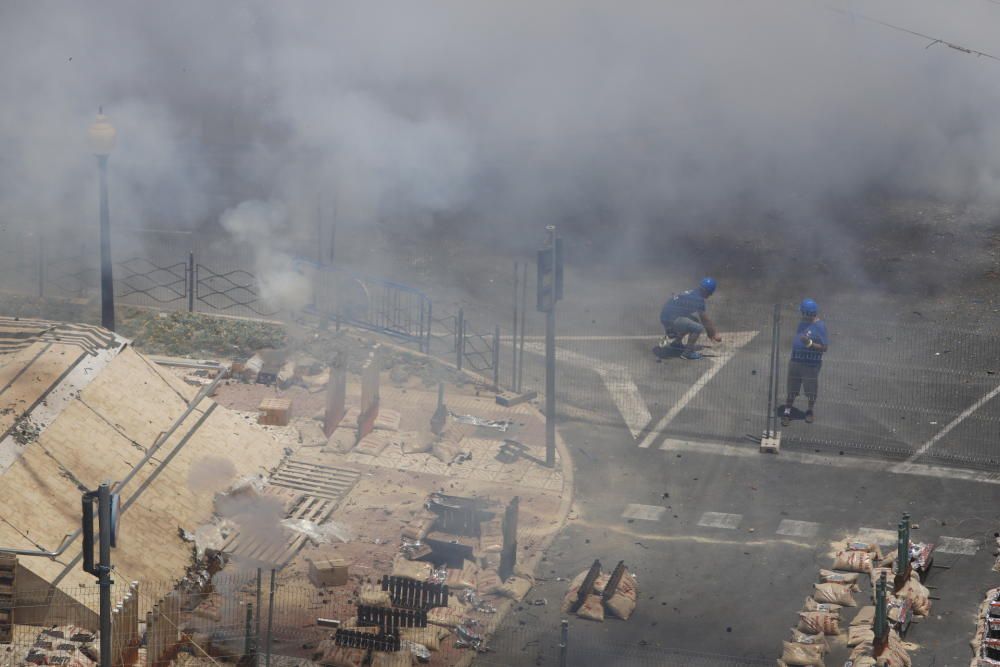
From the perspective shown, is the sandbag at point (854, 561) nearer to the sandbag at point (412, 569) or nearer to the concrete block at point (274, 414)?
the sandbag at point (412, 569)

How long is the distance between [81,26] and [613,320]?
48.6 ft

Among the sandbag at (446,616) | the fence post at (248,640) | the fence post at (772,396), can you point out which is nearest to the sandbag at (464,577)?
the sandbag at (446,616)

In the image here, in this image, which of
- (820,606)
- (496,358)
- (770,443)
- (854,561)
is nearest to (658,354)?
(496,358)

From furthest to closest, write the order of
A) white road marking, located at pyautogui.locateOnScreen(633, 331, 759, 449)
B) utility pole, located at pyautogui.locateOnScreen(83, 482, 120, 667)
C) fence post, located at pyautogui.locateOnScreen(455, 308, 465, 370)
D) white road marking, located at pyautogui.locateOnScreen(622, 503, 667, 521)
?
fence post, located at pyautogui.locateOnScreen(455, 308, 465, 370) → white road marking, located at pyautogui.locateOnScreen(633, 331, 759, 449) → white road marking, located at pyautogui.locateOnScreen(622, 503, 667, 521) → utility pole, located at pyautogui.locateOnScreen(83, 482, 120, 667)

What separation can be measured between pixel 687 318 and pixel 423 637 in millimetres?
9484

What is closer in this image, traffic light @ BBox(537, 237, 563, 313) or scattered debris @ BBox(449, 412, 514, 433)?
Answer: traffic light @ BBox(537, 237, 563, 313)

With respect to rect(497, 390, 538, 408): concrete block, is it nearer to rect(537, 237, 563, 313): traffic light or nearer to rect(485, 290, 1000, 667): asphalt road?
rect(485, 290, 1000, 667): asphalt road

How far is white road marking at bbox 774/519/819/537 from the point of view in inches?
768

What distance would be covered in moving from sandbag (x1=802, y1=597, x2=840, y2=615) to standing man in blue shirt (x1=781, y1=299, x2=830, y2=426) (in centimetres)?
507

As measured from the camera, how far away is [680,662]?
16297 mm

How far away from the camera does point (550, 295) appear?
20.7 metres

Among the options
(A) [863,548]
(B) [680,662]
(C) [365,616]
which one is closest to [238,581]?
(C) [365,616]

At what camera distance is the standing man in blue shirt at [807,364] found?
74.3ft

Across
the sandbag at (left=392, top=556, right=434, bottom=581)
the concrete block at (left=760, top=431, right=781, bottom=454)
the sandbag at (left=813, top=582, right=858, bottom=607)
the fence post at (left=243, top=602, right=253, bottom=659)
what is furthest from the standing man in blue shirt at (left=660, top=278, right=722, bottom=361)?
the fence post at (left=243, top=602, right=253, bottom=659)
